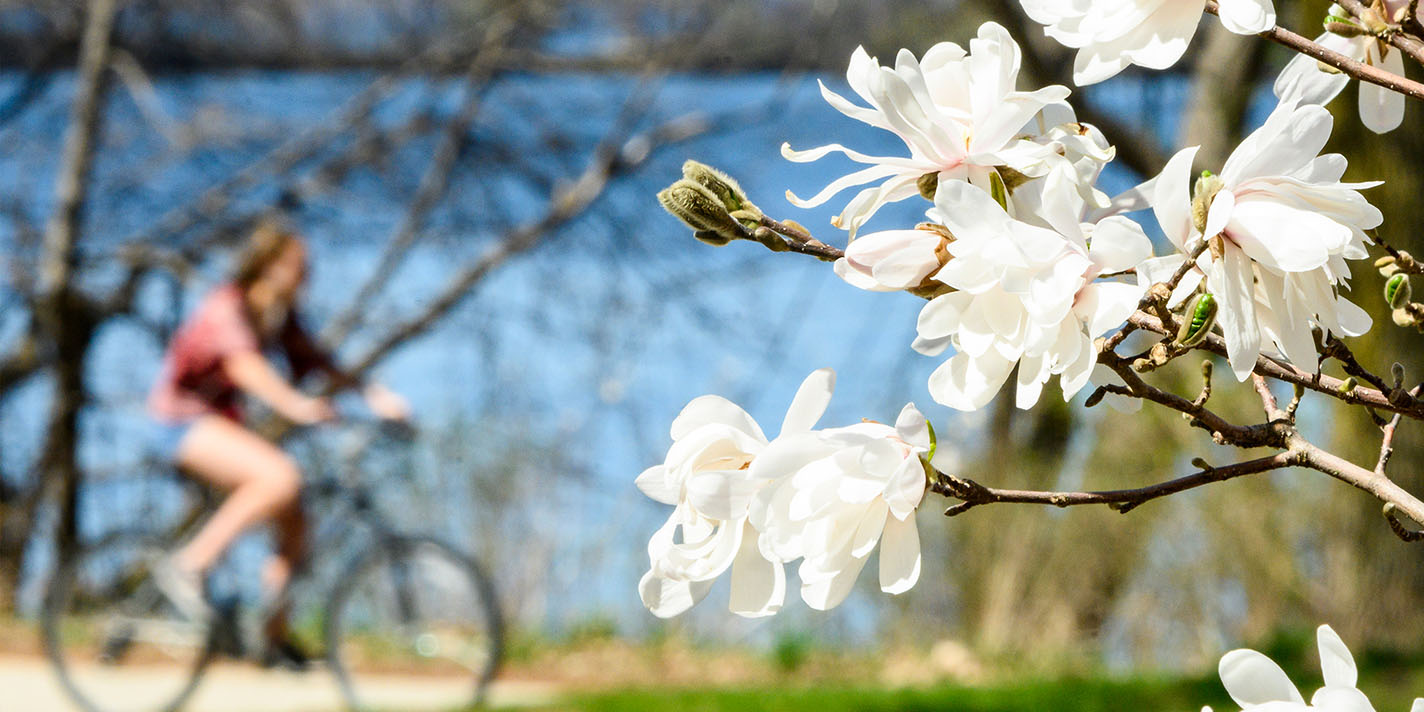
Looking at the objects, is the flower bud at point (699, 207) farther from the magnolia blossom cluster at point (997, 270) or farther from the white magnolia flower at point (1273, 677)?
the white magnolia flower at point (1273, 677)

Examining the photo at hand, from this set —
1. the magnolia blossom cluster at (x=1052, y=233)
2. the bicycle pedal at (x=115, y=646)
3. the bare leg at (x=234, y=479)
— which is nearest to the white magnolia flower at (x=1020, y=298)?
the magnolia blossom cluster at (x=1052, y=233)

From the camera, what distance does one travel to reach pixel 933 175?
51 cm

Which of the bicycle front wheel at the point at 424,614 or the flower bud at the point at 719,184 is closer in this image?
the flower bud at the point at 719,184

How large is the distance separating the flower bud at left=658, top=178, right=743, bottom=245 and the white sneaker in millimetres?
3034

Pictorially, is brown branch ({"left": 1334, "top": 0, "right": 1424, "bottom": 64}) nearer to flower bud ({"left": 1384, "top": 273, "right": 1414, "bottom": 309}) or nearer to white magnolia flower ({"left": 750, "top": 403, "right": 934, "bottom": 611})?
flower bud ({"left": 1384, "top": 273, "right": 1414, "bottom": 309})

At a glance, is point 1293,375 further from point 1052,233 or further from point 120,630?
point 120,630

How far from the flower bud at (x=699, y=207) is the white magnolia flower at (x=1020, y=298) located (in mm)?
93

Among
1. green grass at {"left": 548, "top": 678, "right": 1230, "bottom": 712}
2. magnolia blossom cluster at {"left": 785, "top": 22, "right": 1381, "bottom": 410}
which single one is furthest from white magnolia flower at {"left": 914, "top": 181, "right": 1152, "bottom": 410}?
green grass at {"left": 548, "top": 678, "right": 1230, "bottom": 712}

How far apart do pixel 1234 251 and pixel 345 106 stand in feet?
17.8

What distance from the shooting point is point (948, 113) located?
494 mm

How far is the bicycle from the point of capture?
3.28 m

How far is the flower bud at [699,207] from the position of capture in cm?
48

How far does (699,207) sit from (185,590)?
10.3 feet

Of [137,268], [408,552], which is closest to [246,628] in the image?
[408,552]
